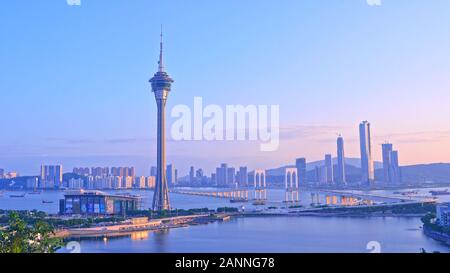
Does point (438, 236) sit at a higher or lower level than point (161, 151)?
lower

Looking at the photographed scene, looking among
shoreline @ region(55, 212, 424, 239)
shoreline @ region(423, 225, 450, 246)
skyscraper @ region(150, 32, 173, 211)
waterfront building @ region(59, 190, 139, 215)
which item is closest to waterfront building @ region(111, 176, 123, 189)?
skyscraper @ region(150, 32, 173, 211)

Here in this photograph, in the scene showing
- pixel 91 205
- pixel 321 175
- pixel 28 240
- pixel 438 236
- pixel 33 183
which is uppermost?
pixel 321 175

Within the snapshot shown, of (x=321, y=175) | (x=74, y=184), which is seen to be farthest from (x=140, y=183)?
(x=321, y=175)

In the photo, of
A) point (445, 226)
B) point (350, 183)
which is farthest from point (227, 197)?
point (445, 226)

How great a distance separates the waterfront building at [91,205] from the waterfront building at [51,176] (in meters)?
2.23

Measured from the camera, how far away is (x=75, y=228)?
819cm

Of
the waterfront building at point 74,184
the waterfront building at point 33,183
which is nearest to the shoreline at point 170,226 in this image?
the waterfront building at point 74,184

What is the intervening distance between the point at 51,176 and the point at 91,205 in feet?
9.70

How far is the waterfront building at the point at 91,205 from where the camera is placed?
38.5ft

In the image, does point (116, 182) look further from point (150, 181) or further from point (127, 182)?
point (150, 181)

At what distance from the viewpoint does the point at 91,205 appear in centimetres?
1184

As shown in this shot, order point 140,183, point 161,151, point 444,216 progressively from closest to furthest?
point 444,216, point 161,151, point 140,183

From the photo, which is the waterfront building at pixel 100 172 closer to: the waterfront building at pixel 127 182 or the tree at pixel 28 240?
the waterfront building at pixel 127 182
